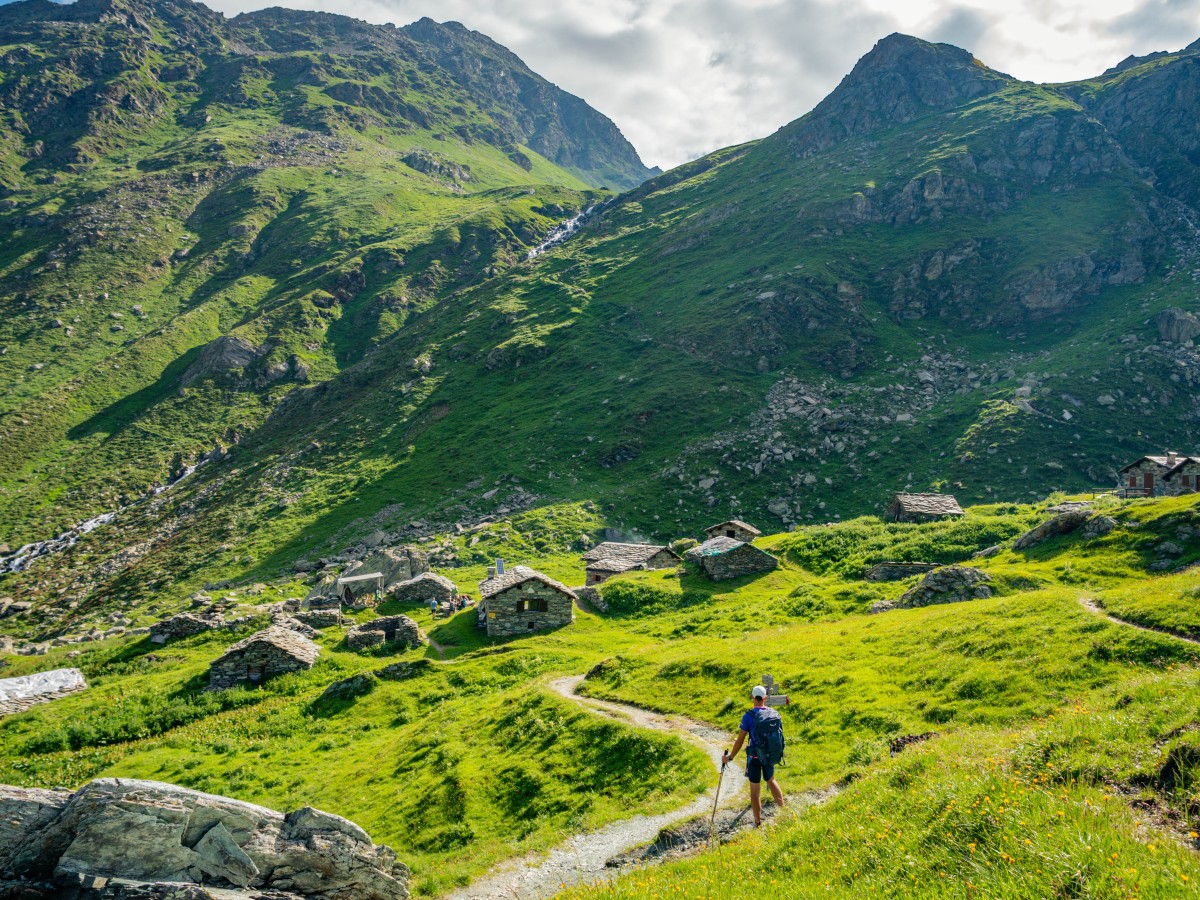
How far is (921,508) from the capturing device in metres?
54.5

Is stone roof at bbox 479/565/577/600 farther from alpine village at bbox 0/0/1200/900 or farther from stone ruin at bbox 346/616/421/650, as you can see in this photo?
stone ruin at bbox 346/616/421/650

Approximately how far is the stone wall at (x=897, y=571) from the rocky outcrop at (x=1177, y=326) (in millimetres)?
76370

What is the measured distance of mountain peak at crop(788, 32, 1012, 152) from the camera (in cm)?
18200

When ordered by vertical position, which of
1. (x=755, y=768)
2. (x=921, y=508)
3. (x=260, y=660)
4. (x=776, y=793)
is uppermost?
(x=755, y=768)

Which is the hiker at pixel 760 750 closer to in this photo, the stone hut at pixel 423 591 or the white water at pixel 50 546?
the stone hut at pixel 423 591

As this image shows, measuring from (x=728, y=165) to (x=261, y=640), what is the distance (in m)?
199

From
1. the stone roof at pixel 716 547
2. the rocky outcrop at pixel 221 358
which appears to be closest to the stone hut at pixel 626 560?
the stone roof at pixel 716 547

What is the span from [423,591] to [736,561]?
2401 cm

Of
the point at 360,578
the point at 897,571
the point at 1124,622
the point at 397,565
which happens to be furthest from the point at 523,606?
the point at 1124,622

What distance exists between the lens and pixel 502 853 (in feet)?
56.7

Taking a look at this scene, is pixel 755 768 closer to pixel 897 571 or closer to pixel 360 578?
pixel 897 571

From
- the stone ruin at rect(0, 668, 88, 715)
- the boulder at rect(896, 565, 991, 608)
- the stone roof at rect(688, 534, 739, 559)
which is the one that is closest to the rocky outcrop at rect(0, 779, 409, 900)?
the boulder at rect(896, 565, 991, 608)

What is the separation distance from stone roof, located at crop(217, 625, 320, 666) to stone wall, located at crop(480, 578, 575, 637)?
421 inches

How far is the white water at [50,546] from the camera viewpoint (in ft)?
273
